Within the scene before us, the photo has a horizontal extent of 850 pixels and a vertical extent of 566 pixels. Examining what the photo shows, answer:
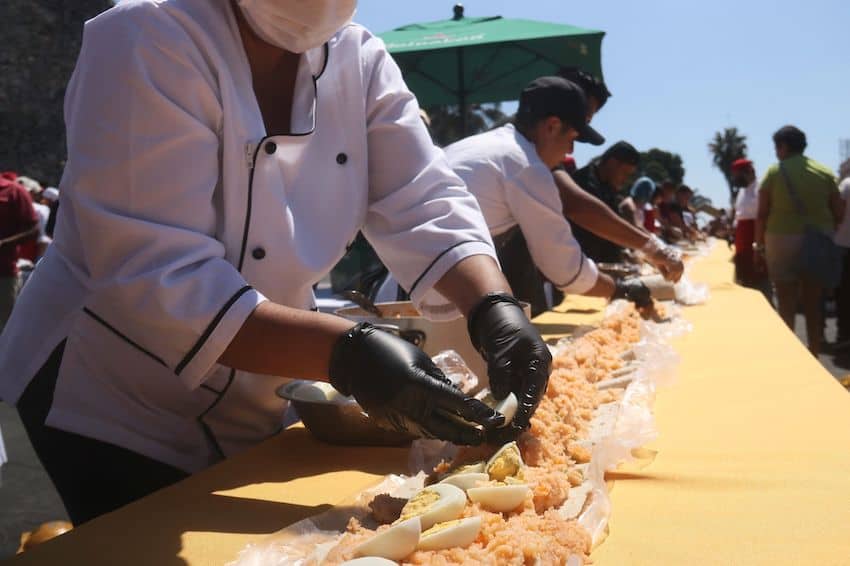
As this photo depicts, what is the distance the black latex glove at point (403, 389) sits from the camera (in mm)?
1083

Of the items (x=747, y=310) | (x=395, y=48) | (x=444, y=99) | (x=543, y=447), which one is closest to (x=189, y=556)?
(x=543, y=447)

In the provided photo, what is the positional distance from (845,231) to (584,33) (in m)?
3.84

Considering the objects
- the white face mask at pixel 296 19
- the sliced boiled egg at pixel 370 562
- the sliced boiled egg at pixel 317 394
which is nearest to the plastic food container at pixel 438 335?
the sliced boiled egg at pixel 317 394

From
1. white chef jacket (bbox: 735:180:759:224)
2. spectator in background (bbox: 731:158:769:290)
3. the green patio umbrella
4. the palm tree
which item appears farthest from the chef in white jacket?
the palm tree

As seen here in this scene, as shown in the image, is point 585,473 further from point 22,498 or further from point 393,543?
point 22,498

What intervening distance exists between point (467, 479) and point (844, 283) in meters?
8.29

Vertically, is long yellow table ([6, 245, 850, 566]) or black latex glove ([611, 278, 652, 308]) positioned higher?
long yellow table ([6, 245, 850, 566])

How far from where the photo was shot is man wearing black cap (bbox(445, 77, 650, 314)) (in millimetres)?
3227

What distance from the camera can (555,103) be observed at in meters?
3.37

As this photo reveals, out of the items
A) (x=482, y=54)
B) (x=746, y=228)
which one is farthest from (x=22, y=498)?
(x=746, y=228)

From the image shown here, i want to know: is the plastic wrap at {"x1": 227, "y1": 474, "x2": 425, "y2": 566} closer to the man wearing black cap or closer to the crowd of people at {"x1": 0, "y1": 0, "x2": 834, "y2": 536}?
the crowd of people at {"x1": 0, "y1": 0, "x2": 834, "y2": 536}

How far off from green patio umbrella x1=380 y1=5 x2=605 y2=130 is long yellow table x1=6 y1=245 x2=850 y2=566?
4.75 m

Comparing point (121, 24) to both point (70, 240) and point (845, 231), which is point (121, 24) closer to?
point (70, 240)

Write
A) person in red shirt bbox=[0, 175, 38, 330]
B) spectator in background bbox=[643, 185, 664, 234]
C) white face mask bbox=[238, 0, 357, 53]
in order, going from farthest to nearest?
spectator in background bbox=[643, 185, 664, 234]
person in red shirt bbox=[0, 175, 38, 330]
white face mask bbox=[238, 0, 357, 53]
